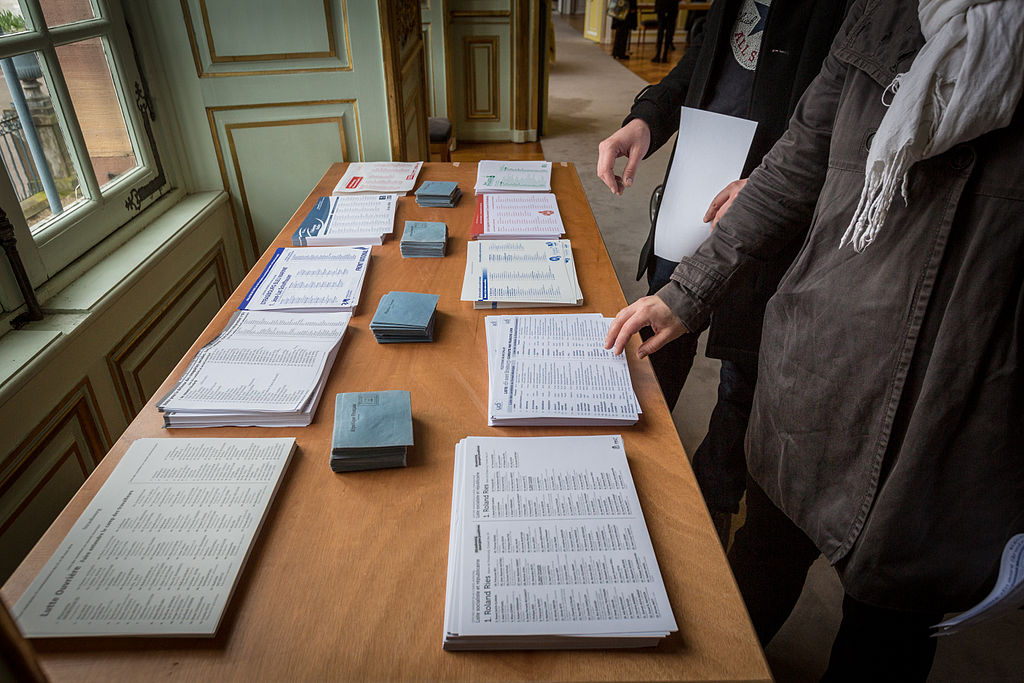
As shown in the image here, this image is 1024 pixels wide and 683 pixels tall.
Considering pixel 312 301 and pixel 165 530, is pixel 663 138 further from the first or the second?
pixel 165 530

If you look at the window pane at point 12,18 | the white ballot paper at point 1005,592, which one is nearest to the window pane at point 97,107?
the window pane at point 12,18

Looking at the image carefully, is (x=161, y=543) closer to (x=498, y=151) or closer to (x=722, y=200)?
(x=722, y=200)

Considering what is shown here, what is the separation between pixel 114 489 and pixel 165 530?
0.12 m

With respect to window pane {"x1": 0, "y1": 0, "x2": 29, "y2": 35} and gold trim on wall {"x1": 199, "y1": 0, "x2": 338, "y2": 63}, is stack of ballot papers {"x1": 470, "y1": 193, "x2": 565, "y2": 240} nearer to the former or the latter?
gold trim on wall {"x1": 199, "y1": 0, "x2": 338, "y2": 63}

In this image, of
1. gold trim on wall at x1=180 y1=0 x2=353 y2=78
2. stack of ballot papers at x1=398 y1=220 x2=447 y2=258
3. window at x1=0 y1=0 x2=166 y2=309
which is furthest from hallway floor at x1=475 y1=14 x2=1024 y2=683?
gold trim on wall at x1=180 y1=0 x2=353 y2=78

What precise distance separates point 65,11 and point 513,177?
3.96 feet

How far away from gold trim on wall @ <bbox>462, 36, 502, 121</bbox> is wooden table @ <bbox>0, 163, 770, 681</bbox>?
→ 4.24 m

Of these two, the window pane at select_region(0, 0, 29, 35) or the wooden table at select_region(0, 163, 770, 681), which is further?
the window pane at select_region(0, 0, 29, 35)

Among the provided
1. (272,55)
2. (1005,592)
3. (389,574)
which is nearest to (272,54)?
(272,55)

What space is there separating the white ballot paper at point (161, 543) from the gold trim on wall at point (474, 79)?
14.6 ft

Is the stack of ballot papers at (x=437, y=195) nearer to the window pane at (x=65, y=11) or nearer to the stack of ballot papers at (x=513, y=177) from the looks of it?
the stack of ballot papers at (x=513, y=177)

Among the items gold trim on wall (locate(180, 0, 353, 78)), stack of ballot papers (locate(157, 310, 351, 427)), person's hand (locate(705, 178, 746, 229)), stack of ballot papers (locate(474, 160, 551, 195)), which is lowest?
stack of ballot papers (locate(157, 310, 351, 427))

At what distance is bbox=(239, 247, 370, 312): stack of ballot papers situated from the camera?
1186mm

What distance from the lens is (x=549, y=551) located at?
0.70 meters
